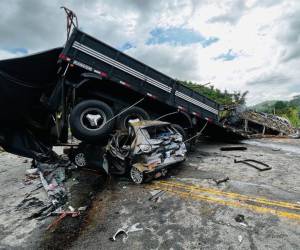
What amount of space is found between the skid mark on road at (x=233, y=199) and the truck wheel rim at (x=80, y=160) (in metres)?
2.49

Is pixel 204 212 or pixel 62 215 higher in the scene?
pixel 204 212

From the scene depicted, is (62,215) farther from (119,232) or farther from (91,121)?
(91,121)

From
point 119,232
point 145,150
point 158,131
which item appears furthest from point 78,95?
point 119,232

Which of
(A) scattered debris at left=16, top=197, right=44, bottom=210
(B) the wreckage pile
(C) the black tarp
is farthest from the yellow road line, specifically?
(B) the wreckage pile

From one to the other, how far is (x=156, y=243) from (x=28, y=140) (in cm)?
568

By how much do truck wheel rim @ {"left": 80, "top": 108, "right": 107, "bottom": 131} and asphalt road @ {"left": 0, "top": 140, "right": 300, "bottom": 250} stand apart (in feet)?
4.77

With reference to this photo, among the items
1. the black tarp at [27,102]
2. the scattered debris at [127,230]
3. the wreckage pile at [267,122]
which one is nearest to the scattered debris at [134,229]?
the scattered debris at [127,230]

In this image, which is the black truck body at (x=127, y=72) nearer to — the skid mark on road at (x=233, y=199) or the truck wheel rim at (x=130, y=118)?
the truck wheel rim at (x=130, y=118)

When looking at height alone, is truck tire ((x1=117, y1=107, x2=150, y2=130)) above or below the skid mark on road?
above

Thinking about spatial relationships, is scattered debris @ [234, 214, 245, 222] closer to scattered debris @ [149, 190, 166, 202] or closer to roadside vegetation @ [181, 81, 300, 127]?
scattered debris @ [149, 190, 166, 202]

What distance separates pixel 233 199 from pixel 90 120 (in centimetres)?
409

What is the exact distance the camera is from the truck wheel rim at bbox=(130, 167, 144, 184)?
5184mm

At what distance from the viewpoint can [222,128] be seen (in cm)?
910

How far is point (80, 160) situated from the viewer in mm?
6617
